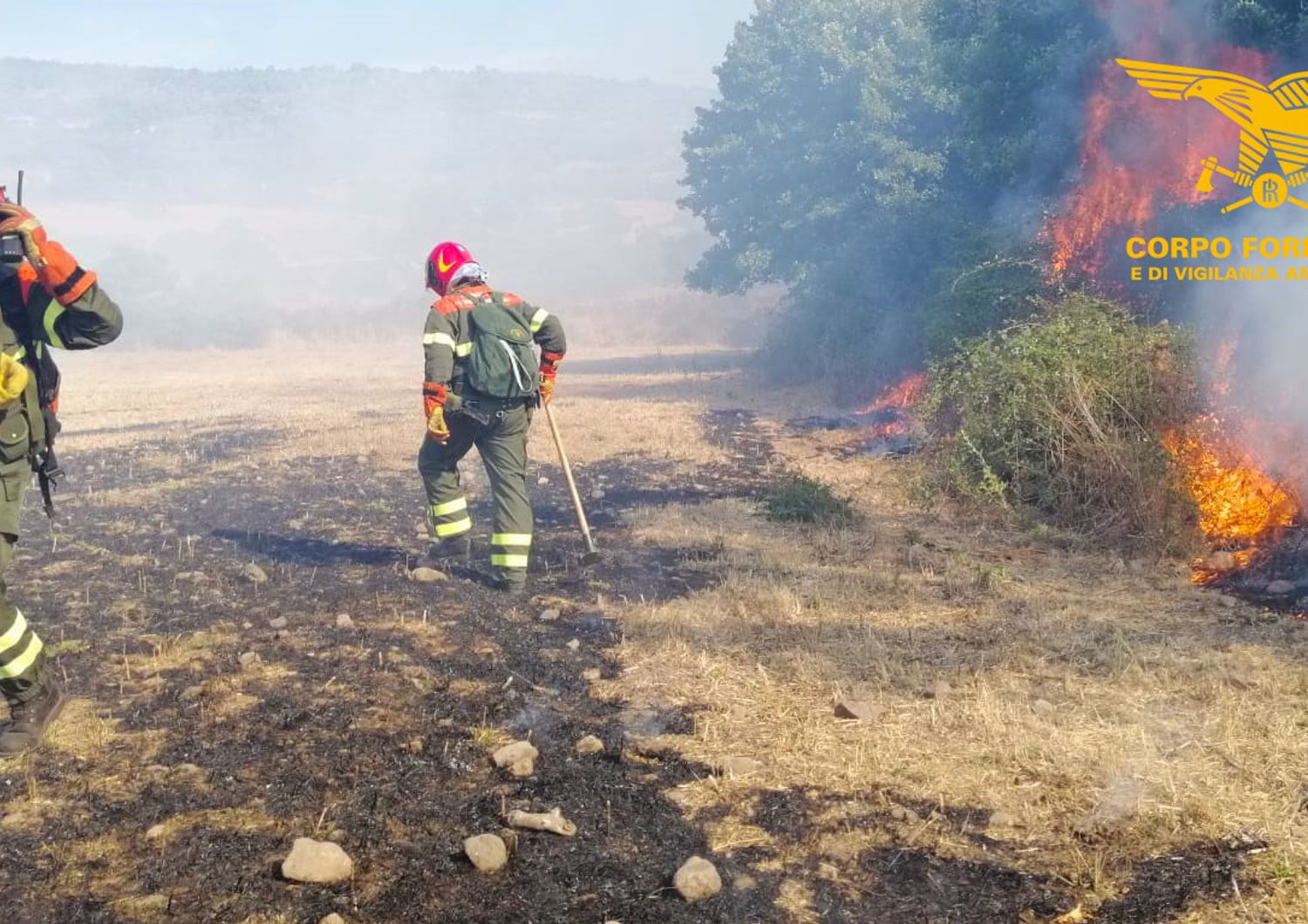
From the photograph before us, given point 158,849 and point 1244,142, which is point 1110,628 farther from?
point 1244,142

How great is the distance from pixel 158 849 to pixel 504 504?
311 cm

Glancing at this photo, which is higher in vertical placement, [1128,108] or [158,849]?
[1128,108]

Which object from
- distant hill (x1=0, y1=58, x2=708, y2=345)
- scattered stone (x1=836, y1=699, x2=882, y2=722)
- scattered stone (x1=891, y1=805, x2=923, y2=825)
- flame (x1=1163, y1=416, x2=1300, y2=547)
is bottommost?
scattered stone (x1=891, y1=805, x2=923, y2=825)

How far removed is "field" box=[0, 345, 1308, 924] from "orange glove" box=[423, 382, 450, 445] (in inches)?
36.3

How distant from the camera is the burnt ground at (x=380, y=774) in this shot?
9.20 ft

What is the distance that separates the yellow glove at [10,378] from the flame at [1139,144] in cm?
890

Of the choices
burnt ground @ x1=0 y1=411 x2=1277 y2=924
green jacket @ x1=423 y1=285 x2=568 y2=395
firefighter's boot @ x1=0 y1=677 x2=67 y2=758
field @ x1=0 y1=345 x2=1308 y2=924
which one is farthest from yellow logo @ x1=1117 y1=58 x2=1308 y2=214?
firefighter's boot @ x1=0 y1=677 x2=67 y2=758

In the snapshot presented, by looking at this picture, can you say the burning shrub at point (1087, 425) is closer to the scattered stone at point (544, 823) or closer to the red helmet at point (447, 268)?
the red helmet at point (447, 268)

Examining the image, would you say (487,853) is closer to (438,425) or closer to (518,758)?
(518,758)

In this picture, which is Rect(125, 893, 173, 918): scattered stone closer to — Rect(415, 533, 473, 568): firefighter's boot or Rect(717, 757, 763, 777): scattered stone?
Rect(717, 757, 763, 777): scattered stone

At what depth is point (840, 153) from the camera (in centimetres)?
1891

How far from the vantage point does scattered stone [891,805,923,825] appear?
3.19 meters

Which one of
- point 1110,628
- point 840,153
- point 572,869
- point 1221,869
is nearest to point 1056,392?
point 1110,628

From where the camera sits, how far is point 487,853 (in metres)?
2.99
